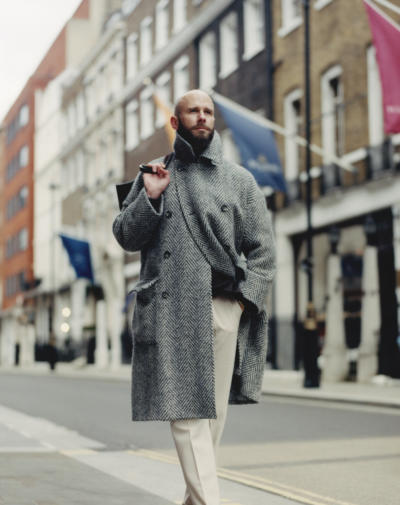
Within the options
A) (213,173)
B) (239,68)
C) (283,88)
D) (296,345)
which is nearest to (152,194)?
(213,173)

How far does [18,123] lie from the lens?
72625 mm

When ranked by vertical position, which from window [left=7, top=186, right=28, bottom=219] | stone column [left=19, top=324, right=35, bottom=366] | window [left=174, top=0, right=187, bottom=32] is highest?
window [left=174, top=0, right=187, bottom=32]

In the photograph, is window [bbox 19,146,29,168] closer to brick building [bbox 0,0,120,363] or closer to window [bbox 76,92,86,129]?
brick building [bbox 0,0,120,363]

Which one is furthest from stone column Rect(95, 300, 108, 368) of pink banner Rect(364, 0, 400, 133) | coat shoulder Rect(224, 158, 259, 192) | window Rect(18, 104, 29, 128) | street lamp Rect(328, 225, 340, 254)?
coat shoulder Rect(224, 158, 259, 192)

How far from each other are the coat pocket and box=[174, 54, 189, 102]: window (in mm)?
31883

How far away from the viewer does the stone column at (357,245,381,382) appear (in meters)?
20.3

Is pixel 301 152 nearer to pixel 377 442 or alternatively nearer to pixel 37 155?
pixel 377 442

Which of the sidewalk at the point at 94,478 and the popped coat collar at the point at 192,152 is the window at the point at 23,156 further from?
the popped coat collar at the point at 192,152

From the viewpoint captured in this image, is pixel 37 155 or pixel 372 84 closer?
pixel 372 84

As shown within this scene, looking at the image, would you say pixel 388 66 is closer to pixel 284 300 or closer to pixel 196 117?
pixel 196 117

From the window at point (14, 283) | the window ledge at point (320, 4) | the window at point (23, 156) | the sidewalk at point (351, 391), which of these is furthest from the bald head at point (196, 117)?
the window at point (23, 156)

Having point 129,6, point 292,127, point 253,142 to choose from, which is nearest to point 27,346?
point 129,6

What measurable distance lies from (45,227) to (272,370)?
122 ft

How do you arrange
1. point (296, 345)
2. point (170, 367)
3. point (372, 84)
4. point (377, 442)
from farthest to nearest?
point (296, 345) < point (372, 84) < point (377, 442) < point (170, 367)
